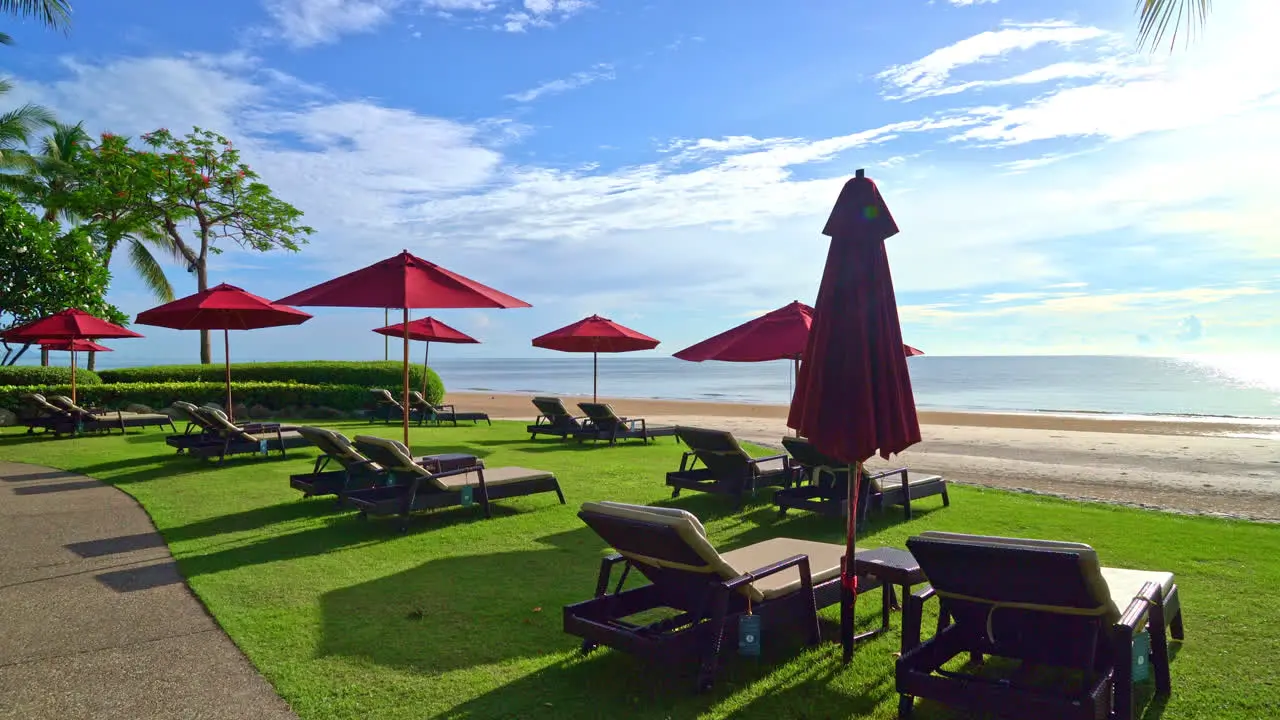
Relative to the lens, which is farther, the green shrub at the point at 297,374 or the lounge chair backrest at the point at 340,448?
the green shrub at the point at 297,374

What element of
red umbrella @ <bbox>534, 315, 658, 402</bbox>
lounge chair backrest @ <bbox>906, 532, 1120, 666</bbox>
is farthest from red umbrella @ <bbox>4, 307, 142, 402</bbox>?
lounge chair backrest @ <bbox>906, 532, 1120, 666</bbox>

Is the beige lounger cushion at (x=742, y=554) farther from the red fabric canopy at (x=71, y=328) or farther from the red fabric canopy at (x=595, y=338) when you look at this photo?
the red fabric canopy at (x=71, y=328)

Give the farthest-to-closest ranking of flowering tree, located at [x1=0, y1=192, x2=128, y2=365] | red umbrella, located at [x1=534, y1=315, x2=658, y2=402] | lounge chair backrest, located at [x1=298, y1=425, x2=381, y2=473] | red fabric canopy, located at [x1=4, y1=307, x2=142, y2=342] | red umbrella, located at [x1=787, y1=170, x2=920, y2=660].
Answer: flowering tree, located at [x1=0, y1=192, x2=128, y2=365] < red umbrella, located at [x1=534, y1=315, x2=658, y2=402] < red fabric canopy, located at [x1=4, y1=307, x2=142, y2=342] < lounge chair backrest, located at [x1=298, y1=425, x2=381, y2=473] < red umbrella, located at [x1=787, y1=170, x2=920, y2=660]

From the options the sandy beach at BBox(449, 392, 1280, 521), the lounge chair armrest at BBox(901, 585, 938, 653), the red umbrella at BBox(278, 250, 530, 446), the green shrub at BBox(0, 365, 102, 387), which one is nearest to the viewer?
the lounge chair armrest at BBox(901, 585, 938, 653)

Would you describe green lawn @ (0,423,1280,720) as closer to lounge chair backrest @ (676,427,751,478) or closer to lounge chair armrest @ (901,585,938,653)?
lounge chair armrest @ (901,585,938,653)

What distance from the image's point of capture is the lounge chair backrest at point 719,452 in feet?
26.8

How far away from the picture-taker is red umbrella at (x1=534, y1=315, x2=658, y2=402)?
1520 centimetres

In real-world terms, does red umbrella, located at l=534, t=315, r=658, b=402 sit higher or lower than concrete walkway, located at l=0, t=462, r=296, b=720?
higher

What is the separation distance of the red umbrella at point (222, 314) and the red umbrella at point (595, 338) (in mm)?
5138

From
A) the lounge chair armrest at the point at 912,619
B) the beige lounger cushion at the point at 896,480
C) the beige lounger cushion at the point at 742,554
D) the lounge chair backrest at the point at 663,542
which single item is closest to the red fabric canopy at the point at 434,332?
the beige lounger cushion at the point at 896,480

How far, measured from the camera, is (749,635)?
3689mm

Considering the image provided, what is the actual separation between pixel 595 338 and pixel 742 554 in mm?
11576

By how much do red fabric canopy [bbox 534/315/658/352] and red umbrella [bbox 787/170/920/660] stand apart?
10.9m

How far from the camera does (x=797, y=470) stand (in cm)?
866
